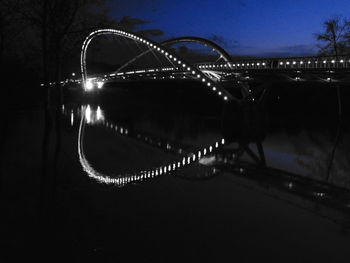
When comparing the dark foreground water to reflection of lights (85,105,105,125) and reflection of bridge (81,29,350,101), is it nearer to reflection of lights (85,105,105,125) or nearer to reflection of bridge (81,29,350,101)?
reflection of bridge (81,29,350,101)

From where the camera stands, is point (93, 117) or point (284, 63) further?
point (93, 117)

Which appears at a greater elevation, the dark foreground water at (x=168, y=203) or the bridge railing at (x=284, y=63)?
the bridge railing at (x=284, y=63)

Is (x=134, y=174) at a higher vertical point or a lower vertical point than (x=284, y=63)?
lower

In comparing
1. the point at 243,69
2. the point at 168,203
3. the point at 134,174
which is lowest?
the point at 134,174

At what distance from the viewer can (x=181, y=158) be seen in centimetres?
1784

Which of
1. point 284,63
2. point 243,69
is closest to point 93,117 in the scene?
point 243,69

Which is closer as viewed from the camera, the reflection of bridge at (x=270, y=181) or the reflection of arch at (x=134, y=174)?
the reflection of bridge at (x=270, y=181)

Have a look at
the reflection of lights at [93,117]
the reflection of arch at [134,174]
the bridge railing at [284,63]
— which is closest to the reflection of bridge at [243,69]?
the bridge railing at [284,63]

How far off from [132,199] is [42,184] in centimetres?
259

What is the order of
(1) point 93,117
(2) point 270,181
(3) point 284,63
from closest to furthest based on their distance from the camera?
(2) point 270,181, (3) point 284,63, (1) point 93,117

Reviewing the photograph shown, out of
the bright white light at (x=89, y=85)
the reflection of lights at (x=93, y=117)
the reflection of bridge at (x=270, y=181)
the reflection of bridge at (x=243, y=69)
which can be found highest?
the reflection of bridge at (x=243, y=69)

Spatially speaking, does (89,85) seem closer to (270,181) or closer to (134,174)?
(134,174)

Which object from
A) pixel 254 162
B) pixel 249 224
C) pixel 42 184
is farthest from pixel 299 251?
pixel 254 162

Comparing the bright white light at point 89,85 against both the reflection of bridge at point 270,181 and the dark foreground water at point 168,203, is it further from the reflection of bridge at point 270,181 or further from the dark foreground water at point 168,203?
the reflection of bridge at point 270,181
